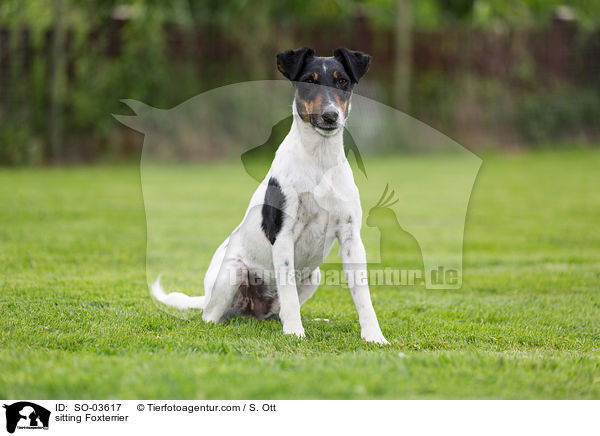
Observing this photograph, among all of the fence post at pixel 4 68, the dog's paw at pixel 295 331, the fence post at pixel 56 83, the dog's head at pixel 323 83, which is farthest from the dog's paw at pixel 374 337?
the fence post at pixel 4 68

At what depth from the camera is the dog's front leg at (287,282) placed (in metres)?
4.32

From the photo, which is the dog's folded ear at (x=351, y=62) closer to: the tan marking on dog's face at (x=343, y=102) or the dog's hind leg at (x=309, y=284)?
the tan marking on dog's face at (x=343, y=102)

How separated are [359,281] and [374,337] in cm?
36

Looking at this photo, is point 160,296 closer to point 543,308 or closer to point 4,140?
point 543,308

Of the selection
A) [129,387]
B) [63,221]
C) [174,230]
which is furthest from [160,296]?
[63,221]

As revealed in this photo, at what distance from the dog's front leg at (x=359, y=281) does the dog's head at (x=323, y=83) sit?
0.69 meters

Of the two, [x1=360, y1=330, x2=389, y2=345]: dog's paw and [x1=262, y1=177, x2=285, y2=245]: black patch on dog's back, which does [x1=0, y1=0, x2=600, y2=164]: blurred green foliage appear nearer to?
[x1=262, y1=177, x2=285, y2=245]: black patch on dog's back

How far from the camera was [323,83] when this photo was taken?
4.32 m

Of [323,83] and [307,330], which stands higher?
[323,83]

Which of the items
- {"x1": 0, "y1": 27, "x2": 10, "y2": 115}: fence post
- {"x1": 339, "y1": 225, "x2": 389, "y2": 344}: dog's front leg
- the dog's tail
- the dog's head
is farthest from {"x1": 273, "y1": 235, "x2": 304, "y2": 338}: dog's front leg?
{"x1": 0, "y1": 27, "x2": 10, "y2": 115}: fence post

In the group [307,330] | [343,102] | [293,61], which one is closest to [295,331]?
[307,330]

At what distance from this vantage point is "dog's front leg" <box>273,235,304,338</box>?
4316mm
